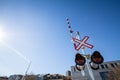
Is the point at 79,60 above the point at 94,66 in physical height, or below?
above

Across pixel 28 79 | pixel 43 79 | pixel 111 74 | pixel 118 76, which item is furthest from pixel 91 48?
pixel 43 79

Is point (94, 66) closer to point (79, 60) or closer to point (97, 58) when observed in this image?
point (97, 58)

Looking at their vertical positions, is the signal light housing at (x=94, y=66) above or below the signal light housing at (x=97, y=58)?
below

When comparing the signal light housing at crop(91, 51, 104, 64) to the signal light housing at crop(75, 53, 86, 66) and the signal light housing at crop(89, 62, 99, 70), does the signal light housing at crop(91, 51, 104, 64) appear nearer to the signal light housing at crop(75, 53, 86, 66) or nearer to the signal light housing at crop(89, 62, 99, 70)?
the signal light housing at crop(89, 62, 99, 70)

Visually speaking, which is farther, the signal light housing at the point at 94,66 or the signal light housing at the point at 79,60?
the signal light housing at the point at 94,66

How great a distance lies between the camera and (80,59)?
406cm

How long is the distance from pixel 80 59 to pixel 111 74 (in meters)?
46.8

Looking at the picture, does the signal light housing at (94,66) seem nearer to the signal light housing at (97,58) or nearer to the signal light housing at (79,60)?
the signal light housing at (97,58)

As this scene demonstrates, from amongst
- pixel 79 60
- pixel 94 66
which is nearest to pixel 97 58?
pixel 94 66

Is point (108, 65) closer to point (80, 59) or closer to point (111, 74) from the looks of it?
point (111, 74)

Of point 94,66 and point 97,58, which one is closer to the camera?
point 97,58

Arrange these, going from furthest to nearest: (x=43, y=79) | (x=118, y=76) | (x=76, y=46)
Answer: (x=43, y=79)
(x=118, y=76)
(x=76, y=46)

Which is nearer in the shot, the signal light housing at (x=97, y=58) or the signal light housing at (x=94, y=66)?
the signal light housing at (x=97, y=58)

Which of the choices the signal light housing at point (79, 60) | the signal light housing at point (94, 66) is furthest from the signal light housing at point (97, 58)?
the signal light housing at point (79, 60)
